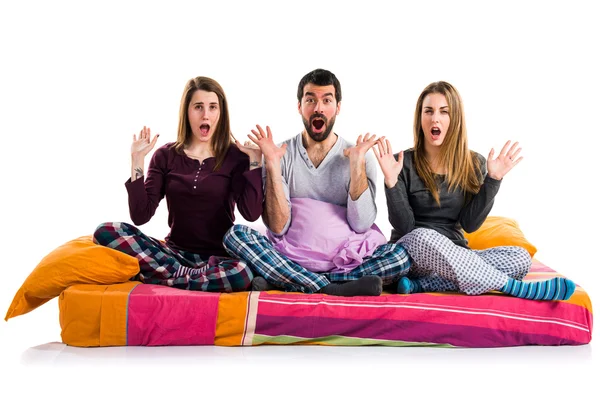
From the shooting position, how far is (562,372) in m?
3.85

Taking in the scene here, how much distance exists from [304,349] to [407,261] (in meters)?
0.77

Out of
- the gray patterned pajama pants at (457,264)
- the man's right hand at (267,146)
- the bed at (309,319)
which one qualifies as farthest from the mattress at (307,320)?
the man's right hand at (267,146)

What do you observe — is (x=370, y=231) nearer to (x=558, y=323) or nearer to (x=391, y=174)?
(x=391, y=174)

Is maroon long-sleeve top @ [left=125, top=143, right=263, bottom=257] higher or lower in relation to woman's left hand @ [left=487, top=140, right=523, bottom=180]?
lower

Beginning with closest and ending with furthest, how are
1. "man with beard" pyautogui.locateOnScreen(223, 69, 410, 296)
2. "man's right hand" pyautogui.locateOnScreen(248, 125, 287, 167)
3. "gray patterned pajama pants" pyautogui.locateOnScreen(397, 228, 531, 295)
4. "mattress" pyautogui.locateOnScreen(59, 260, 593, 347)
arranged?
"mattress" pyautogui.locateOnScreen(59, 260, 593, 347)
"gray patterned pajama pants" pyautogui.locateOnScreen(397, 228, 531, 295)
"man with beard" pyautogui.locateOnScreen(223, 69, 410, 296)
"man's right hand" pyautogui.locateOnScreen(248, 125, 287, 167)

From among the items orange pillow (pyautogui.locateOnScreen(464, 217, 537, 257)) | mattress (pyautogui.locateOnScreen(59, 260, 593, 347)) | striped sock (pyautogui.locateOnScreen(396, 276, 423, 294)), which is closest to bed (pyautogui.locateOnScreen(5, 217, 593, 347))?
mattress (pyautogui.locateOnScreen(59, 260, 593, 347))

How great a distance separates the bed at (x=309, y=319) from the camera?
4203 millimetres

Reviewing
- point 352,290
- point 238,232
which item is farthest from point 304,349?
point 238,232

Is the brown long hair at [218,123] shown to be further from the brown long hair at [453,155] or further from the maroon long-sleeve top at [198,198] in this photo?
the brown long hair at [453,155]

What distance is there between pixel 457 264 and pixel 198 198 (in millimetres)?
1483

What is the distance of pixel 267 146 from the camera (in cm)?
464

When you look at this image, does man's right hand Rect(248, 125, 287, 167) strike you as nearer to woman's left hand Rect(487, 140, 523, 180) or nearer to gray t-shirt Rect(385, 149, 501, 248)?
gray t-shirt Rect(385, 149, 501, 248)

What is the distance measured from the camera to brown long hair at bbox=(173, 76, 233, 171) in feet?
15.8

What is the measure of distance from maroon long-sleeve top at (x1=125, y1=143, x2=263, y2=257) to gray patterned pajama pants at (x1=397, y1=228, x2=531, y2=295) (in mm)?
995
